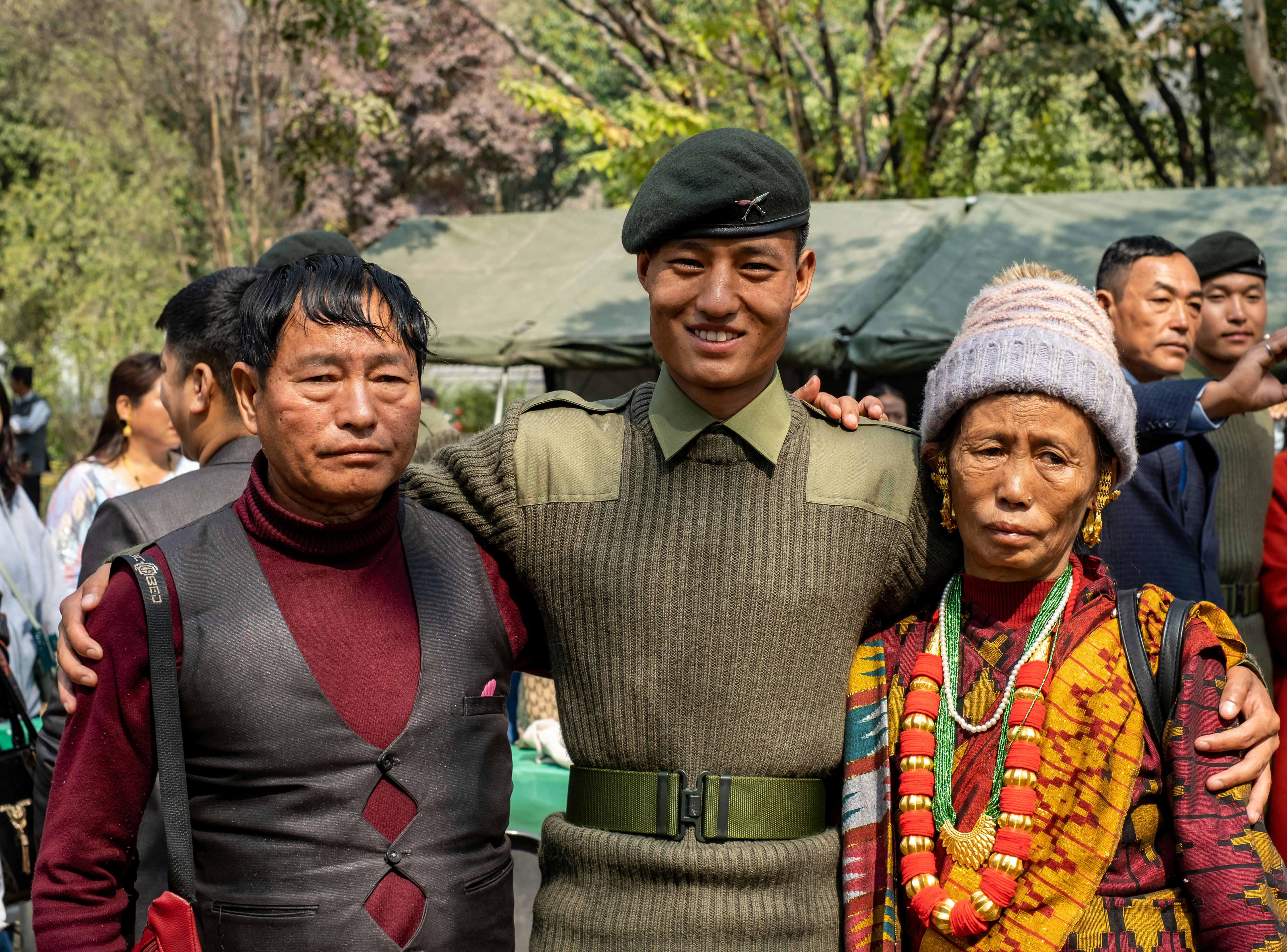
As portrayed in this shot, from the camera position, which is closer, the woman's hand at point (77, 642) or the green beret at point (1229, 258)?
the woman's hand at point (77, 642)

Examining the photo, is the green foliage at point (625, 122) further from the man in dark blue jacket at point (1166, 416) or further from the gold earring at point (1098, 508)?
the gold earring at point (1098, 508)

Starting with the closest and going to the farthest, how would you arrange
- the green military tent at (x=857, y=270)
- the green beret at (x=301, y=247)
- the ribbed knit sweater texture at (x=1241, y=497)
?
the ribbed knit sweater texture at (x=1241, y=497)
the green beret at (x=301, y=247)
the green military tent at (x=857, y=270)

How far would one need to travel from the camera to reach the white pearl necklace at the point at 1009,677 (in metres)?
2.04

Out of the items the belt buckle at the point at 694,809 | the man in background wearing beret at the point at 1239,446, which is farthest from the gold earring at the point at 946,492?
the man in background wearing beret at the point at 1239,446

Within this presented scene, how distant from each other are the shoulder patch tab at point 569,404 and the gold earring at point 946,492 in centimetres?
58

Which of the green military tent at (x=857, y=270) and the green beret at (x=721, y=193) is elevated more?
the green beret at (x=721, y=193)

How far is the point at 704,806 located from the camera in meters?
2.04

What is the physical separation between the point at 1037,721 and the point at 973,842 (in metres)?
0.22

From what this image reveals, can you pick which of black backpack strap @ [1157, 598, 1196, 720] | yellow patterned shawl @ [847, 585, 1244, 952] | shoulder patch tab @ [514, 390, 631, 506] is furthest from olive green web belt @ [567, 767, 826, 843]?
black backpack strap @ [1157, 598, 1196, 720]

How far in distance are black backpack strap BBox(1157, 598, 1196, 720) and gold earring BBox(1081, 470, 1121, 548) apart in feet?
0.66

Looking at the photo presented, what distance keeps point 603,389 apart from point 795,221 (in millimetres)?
8951

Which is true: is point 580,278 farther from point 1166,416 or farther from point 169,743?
point 169,743

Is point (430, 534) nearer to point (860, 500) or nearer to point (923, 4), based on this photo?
point (860, 500)

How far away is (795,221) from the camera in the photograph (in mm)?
2092
